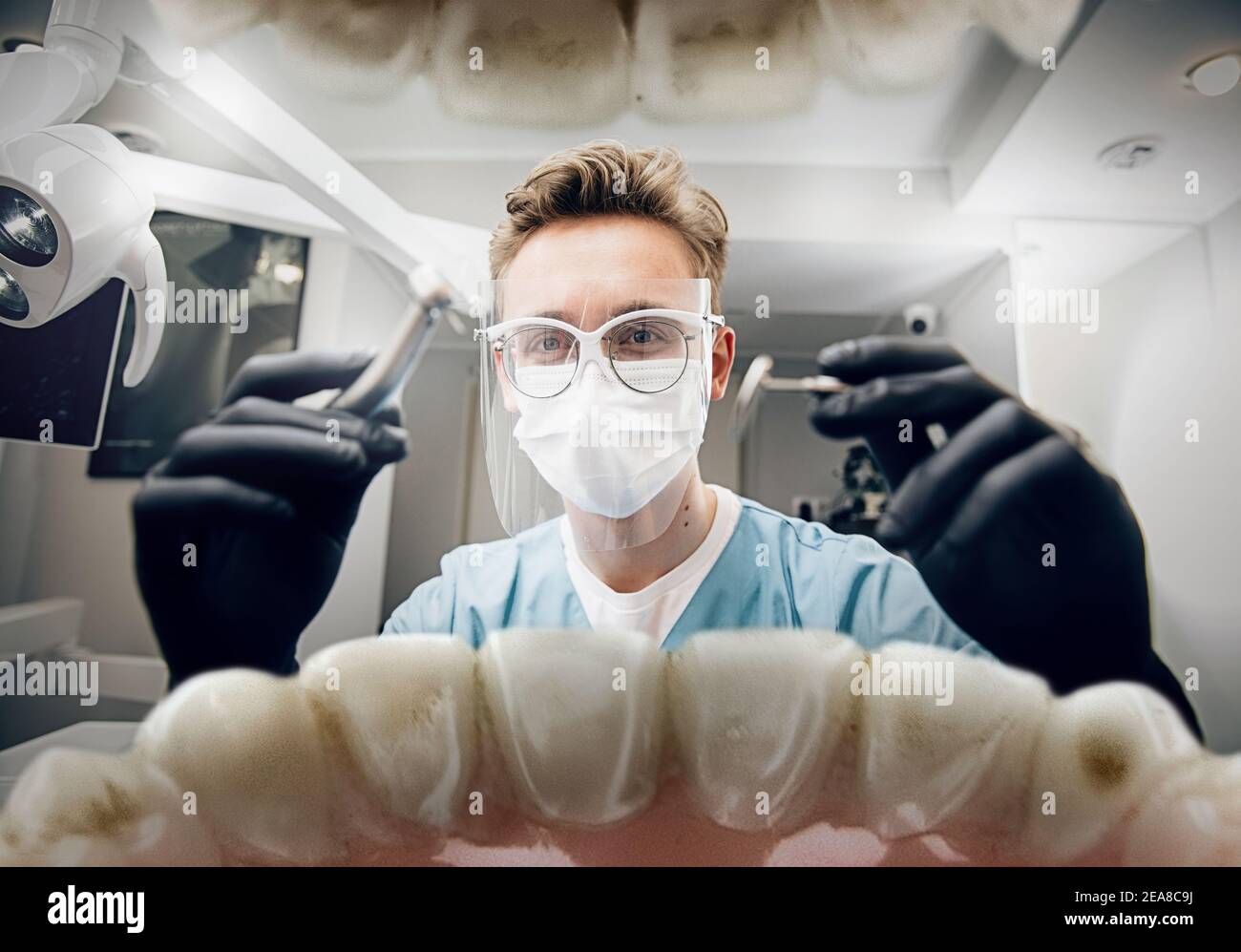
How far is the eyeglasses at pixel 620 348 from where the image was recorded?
32.7 inches

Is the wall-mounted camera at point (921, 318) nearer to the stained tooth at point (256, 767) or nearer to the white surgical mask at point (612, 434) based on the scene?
the white surgical mask at point (612, 434)

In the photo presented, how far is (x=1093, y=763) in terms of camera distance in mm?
827

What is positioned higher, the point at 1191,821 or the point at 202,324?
the point at 202,324

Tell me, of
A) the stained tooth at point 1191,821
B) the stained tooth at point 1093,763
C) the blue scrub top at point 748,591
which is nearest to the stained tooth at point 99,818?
the blue scrub top at point 748,591

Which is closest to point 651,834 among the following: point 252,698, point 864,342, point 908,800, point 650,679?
point 650,679

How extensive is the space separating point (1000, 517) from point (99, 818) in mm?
1151

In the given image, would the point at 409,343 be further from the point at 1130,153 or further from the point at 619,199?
the point at 1130,153

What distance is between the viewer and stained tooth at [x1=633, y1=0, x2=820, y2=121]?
870mm

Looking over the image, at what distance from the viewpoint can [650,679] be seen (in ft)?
2.73

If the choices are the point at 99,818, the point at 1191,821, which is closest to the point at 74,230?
the point at 99,818

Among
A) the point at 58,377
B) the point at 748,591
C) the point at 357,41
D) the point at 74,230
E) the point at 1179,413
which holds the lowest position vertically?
the point at 748,591

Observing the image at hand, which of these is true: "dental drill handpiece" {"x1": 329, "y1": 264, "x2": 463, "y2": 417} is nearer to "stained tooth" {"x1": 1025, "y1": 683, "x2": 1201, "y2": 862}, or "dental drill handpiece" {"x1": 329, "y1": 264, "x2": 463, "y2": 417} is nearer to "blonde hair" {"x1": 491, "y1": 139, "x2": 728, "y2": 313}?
"blonde hair" {"x1": 491, "y1": 139, "x2": 728, "y2": 313}

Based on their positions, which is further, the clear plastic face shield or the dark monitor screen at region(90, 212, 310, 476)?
the dark monitor screen at region(90, 212, 310, 476)

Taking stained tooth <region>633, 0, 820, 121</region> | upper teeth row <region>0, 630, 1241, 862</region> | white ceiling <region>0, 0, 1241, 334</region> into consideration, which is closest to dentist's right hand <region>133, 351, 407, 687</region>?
upper teeth row <region>0, 630, 1241, 862</region>
